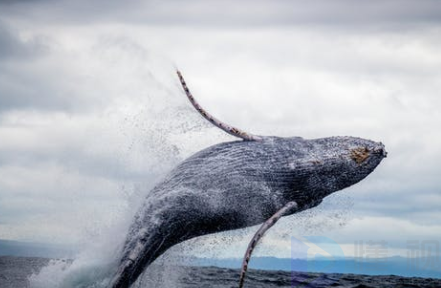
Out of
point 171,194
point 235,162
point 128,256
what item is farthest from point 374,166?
point 128,256

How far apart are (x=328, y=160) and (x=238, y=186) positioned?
5.52ft

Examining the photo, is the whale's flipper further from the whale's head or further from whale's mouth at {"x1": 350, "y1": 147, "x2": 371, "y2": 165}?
whale's mouth at {"x1": 350, "y1": 147, "x2": 371, "y2": 165}

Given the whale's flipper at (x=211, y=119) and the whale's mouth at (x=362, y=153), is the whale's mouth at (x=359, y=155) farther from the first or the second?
the whale's flipper at (x=211, y=119)

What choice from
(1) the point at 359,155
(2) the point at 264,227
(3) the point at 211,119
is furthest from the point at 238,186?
(1) the point at 359,155

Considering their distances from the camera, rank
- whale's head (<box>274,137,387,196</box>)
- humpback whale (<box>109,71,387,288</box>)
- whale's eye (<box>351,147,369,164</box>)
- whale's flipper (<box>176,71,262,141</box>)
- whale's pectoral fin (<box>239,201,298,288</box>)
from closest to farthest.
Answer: whale's pectoral fin (<box>239,201,298,288</box>), humpback whale (<box>109,71,387,288</box>), whale's flipper (<box>176,71,262,141</box>), whale's head (<box>274,137,387,196</box>), whale's eye (<box>351,147,369,164</box>)

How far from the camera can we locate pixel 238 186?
1130cm

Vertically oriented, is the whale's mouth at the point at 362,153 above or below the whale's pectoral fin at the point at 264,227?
above

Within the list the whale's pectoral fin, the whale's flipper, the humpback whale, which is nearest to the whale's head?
the humpback whale

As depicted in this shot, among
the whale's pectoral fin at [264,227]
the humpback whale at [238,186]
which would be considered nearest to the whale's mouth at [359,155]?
the humpback whale at [238,186]

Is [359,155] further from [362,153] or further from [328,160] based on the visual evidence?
[328,160]

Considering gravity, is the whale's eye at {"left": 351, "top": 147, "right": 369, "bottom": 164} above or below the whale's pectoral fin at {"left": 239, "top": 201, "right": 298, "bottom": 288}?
above

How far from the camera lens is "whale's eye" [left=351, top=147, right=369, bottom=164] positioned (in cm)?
1165

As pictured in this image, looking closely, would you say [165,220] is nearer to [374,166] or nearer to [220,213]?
[220,213]

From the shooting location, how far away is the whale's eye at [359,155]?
38.2ft
